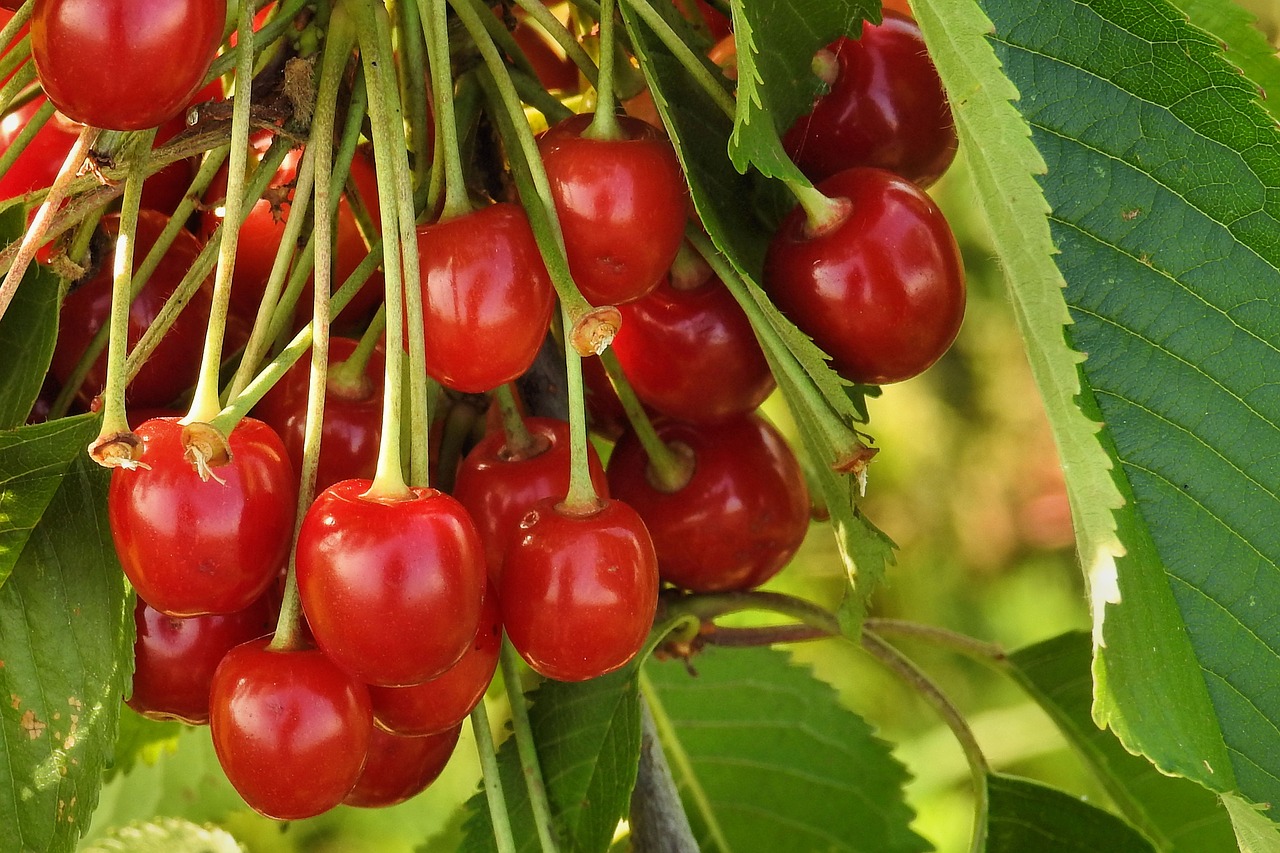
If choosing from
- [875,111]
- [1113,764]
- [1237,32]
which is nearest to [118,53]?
[875,111]

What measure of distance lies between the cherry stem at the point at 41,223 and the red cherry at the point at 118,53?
5 centimetres

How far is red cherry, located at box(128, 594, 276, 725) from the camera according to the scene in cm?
69

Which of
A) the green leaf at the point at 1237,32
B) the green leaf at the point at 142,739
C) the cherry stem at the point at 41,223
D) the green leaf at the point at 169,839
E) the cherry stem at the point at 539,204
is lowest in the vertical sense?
the green leaf at the point at 142,739

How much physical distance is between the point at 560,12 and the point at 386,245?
437mm

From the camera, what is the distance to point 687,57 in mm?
664

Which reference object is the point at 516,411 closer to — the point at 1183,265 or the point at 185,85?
the point at 185,85

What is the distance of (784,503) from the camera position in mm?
856

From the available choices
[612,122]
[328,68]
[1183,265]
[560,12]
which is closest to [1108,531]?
[1183,265]

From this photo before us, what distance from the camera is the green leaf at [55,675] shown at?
0.71 meters

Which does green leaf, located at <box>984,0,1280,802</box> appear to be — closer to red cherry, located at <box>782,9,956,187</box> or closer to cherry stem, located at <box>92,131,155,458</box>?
red cherry, located at <box>782,9,956,187</box>

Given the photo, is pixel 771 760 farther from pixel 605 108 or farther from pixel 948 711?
pixel 605 108

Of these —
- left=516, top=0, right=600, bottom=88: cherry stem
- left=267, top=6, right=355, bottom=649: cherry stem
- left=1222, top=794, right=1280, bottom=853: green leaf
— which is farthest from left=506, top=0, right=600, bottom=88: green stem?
left=1222, top=794, right=1280, bottom=853: green leaf

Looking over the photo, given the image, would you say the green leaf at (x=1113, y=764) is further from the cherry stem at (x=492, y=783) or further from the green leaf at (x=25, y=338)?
the green leaf at (x=25, y=338)

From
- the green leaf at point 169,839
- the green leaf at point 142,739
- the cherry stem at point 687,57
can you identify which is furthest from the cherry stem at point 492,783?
the green leaf at point 142,739
